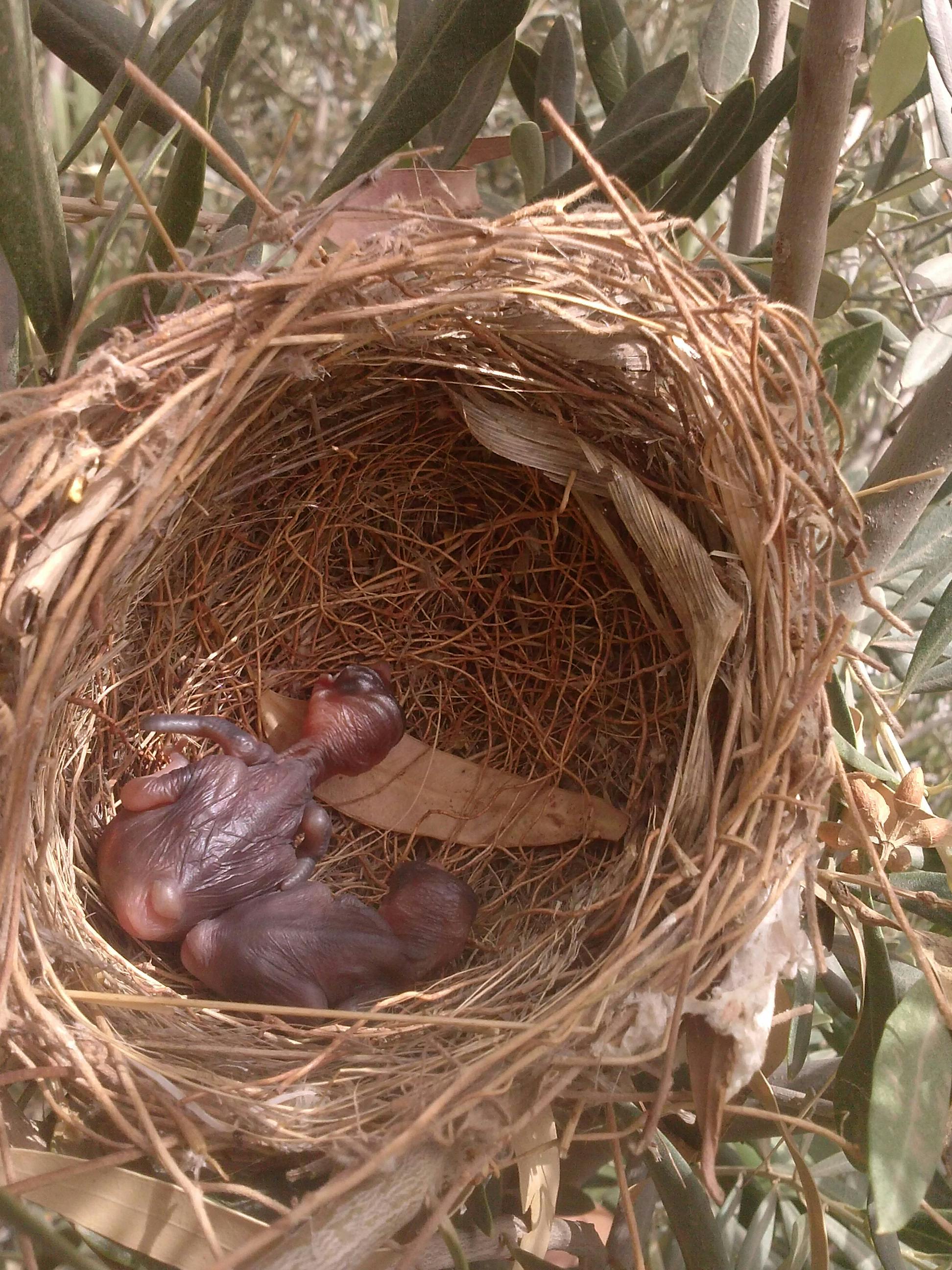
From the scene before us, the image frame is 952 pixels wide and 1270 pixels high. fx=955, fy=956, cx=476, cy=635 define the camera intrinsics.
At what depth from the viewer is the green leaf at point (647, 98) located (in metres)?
0.94

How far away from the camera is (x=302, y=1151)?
72cm

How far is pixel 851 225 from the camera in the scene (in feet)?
3.18

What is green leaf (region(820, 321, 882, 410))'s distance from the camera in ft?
3.11

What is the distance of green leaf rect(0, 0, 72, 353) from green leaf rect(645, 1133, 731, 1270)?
2.83 ft

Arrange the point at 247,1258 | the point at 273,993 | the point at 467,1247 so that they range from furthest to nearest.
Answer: the point at 273,993 < the point at 467,1247 < the point at 247,1258

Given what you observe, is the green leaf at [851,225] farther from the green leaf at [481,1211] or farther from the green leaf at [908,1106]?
the green leaf at [481,1211]

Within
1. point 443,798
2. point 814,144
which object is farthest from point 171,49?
point 443,798

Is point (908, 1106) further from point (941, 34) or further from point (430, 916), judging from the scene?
point (941, 34)

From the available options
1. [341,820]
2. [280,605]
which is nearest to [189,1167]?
[341,820]

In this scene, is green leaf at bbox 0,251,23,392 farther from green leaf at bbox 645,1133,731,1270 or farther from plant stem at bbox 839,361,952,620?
green leaf at bbox 645,1133,731,1270

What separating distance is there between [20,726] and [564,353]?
55 cm

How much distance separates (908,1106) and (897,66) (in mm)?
907

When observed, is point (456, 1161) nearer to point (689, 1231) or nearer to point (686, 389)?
point (689, 1231)

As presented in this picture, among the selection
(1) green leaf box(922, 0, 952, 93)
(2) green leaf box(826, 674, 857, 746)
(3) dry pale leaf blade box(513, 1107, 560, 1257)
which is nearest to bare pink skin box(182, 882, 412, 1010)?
(3) dry pale leaf blade box(513, 1107, 560, 1257)
